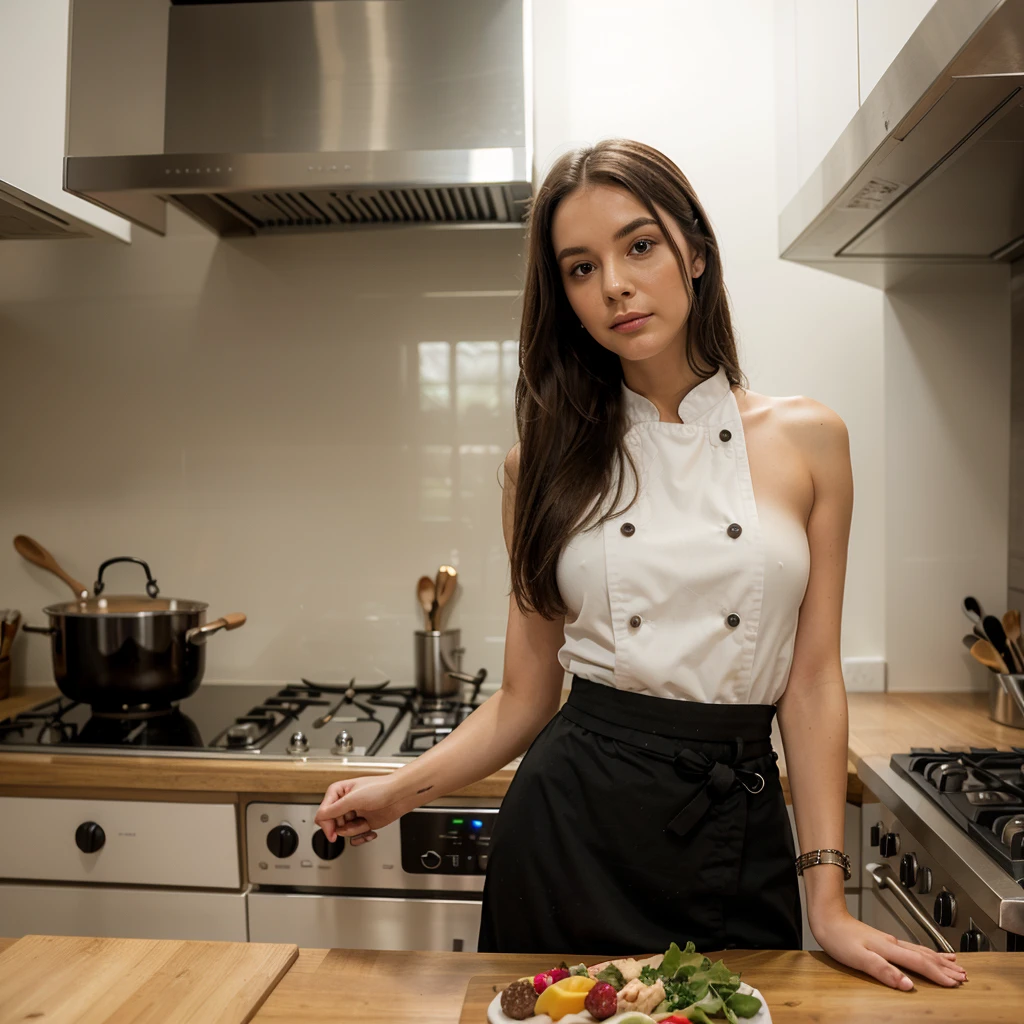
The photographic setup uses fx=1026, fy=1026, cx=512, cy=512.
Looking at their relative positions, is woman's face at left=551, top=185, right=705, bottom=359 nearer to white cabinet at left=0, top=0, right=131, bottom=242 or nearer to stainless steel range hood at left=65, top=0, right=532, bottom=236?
stainless steel range hood at left=65, top=0, right=532, bottom=236

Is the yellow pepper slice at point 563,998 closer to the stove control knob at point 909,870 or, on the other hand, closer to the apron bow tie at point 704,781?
the apron bow tie at point 704,781

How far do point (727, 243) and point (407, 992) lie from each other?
1.66 meters

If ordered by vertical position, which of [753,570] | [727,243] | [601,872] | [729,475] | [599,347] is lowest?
[601,872]

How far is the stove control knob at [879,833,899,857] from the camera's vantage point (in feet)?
4.76

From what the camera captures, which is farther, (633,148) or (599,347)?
(599,347)

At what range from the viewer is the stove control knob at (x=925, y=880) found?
52.1 inches

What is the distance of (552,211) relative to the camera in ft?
3.86

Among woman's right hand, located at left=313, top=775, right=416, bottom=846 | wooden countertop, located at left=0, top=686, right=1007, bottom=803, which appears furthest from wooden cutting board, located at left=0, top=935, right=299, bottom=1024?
wooden countertop, located at left=0, top=686, right=1007, bottom=803

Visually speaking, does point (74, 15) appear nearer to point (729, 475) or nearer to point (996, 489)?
point (729, 475)

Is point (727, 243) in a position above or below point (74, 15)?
below

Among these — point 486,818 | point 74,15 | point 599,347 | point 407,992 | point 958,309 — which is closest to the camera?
point 407,992

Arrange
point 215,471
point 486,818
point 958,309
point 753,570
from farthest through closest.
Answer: point 215,471 → point 958,309 → point 486,818 → point 753,570

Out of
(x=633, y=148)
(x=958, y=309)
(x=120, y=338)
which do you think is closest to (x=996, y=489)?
(x=958, y=309)

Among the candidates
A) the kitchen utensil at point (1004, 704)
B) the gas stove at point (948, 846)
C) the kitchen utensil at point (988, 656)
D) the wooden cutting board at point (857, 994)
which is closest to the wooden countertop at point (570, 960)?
the wooden cutting board at point (857, 994)
